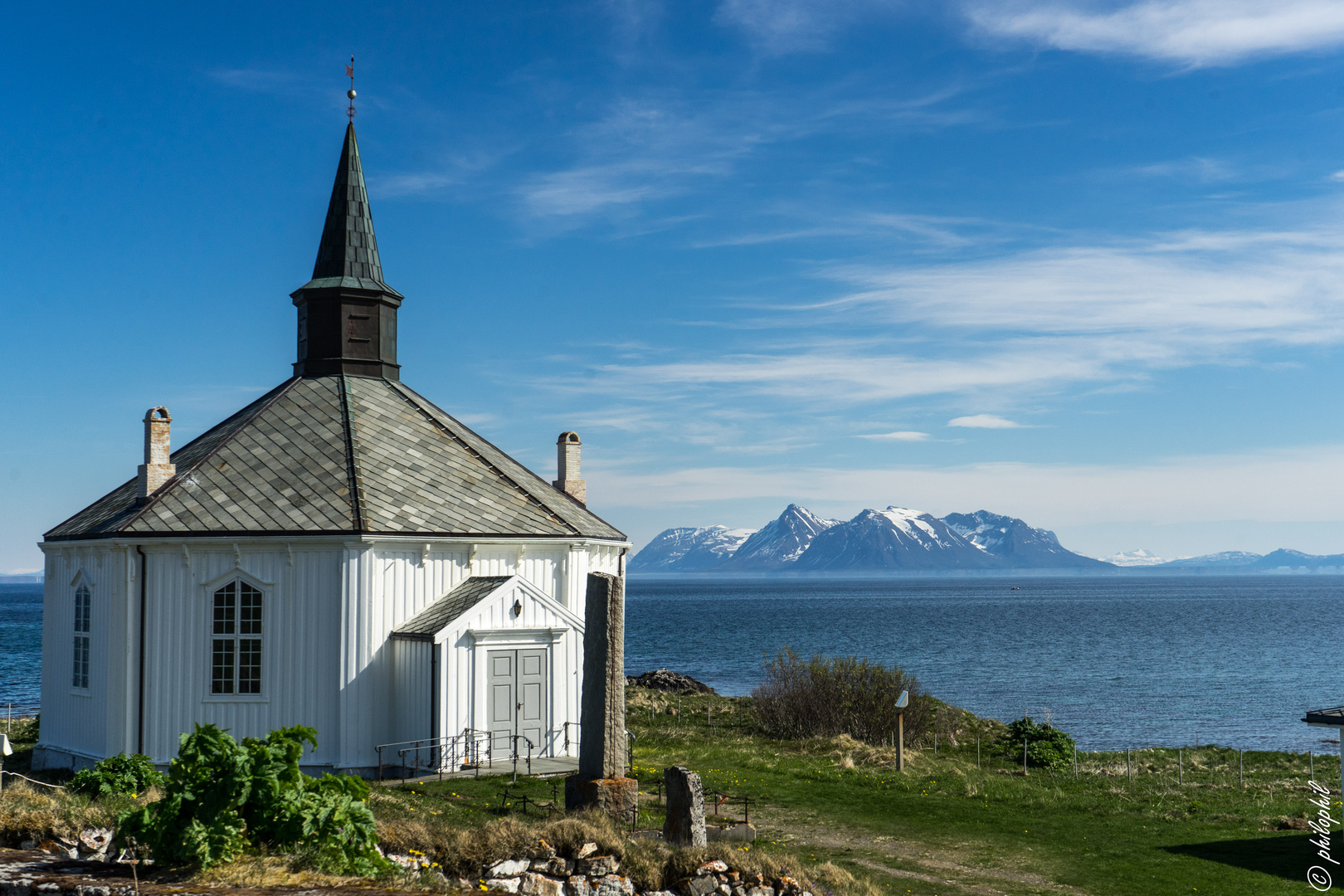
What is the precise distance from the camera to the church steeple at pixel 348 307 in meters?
27.8

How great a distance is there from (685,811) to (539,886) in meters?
3.22

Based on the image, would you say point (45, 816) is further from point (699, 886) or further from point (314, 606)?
point (314, 606)

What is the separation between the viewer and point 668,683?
5025 cm

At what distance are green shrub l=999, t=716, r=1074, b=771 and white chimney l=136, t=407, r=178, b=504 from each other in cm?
2307

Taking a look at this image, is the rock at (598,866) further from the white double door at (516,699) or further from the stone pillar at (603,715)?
the white double door at (516,699)

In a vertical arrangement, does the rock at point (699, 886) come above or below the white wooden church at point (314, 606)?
below

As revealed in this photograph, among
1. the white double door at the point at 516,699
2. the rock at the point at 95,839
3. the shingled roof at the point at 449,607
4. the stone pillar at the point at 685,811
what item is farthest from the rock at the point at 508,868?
the white double door at the point at 516,699

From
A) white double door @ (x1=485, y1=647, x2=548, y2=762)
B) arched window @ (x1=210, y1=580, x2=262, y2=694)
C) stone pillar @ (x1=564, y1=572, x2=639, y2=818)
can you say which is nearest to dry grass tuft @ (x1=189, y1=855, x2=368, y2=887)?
stone pillar @ (x1=564, y1=572, x2=639, y2=818)

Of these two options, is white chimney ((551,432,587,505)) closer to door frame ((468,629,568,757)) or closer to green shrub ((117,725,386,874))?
door frame ((468,629,568,757))

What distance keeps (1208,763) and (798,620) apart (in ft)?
325

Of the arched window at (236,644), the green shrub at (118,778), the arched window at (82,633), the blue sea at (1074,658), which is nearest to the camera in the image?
the green shrub at (118,778)

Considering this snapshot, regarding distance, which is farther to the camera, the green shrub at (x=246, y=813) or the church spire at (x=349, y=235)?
the church spire at (x=349, y=235)

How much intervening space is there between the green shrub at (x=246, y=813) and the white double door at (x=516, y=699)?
11.3 meters

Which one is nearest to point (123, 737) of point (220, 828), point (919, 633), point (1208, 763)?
point (220, 828)
